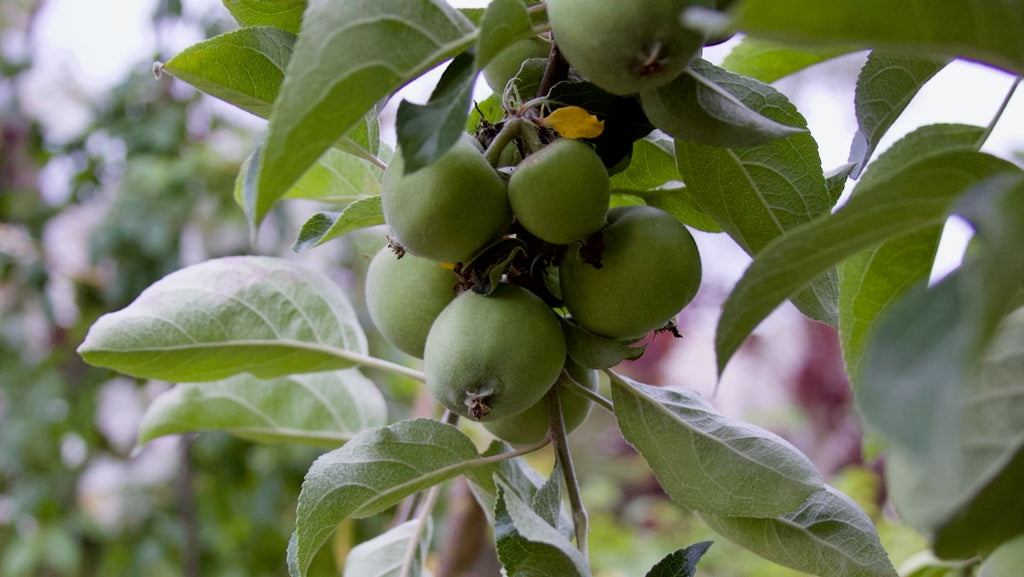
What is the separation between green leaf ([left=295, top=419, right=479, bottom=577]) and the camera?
0.43 m

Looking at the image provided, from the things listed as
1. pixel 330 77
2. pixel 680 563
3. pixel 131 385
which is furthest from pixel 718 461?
pixel 131 385

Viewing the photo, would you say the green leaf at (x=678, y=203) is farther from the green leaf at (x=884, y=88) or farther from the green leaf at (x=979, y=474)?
Result: the green leaf at (x=979, y=474)

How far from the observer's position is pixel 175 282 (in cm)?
53

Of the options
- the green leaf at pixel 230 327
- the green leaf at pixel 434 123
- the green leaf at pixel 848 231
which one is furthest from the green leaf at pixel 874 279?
the green leaf at pixel 230 327

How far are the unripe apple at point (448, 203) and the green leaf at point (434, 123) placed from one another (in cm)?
3

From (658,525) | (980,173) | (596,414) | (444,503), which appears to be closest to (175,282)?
(980,173)

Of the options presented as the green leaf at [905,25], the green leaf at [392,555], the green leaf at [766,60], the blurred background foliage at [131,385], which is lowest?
the blurred background foliage at [131,385]

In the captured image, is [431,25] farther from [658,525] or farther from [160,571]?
[658,525]

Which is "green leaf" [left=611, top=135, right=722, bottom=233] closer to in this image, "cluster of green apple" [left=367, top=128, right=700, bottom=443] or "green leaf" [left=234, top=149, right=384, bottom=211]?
"cluster of green apple" [left=367, top=128, right=700, bottom=443]

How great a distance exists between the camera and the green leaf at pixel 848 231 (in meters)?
0.27

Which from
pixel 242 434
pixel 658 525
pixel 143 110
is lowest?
pixel 658 525

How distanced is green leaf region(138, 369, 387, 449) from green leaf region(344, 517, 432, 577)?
12 centimetres

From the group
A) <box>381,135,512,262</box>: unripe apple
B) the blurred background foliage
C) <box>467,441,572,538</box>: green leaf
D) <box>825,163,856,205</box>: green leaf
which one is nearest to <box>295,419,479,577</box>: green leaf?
<box>467,441,572,538</box>: green leaf

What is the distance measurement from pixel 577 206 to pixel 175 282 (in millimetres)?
292
